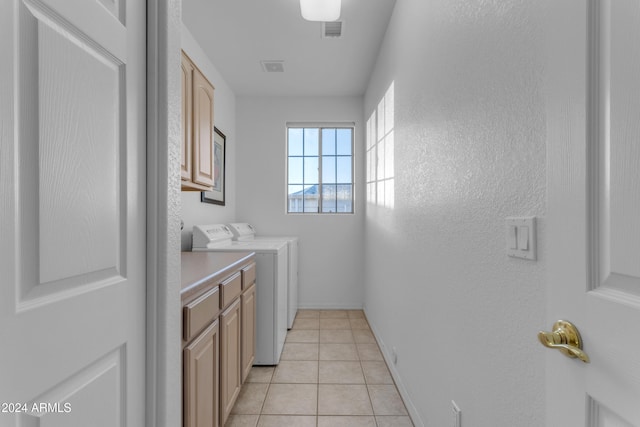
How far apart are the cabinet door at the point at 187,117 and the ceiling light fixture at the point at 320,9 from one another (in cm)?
81

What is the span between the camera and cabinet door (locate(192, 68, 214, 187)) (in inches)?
77.4

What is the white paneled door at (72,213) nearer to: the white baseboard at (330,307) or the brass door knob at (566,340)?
the brass door knob at (566,340)

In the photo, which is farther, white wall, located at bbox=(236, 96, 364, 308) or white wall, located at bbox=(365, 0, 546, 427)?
white wall, located at bbox=(236, 96, 364, 308)

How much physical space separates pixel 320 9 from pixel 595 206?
6.87 feet

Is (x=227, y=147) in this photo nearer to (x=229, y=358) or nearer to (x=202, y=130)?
(x=202, y=130)

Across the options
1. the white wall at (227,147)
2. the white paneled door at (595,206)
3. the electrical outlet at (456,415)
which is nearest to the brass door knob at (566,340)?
the white paneled door at (595,206)

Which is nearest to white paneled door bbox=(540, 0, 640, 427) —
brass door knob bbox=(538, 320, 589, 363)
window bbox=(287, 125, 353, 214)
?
brass door knob bbox=(538, 320, 589, 363)

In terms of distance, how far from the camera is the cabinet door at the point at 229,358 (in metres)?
1.67

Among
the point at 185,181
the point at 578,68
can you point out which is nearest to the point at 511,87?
the point at 578,68

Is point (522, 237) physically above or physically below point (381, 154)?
below

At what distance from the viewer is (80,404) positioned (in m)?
0.68

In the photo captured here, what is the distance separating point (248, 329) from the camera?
2.28 m

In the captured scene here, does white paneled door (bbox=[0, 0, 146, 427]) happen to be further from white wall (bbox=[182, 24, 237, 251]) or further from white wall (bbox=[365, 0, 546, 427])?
white wall (bbox=[182, 24, 237, 251])

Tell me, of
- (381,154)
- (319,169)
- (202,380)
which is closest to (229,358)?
(202,380)
